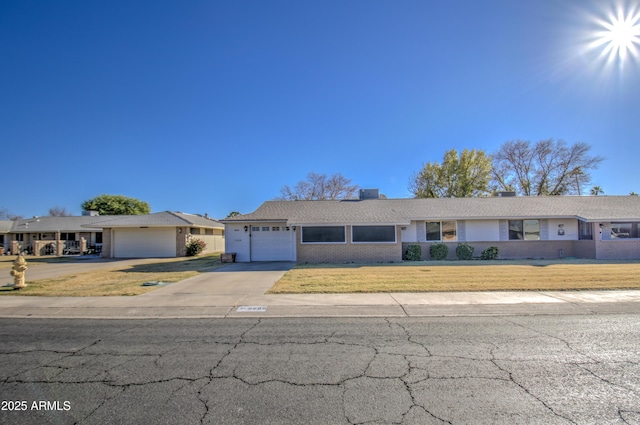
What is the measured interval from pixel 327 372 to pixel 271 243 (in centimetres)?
1692

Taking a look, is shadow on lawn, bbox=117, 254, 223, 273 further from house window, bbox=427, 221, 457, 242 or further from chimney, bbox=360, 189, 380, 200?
house window, bbox=427, 221, 457, 242

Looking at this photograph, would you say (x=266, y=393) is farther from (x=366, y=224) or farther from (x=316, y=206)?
(x=316, y=206)

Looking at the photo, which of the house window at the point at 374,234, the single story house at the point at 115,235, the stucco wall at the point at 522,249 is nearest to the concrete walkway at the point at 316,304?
the house window at the point at 374,234

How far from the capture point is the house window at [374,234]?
1875cm

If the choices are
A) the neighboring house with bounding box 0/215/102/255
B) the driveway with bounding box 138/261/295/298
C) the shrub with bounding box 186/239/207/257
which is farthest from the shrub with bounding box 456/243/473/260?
the neighboring house with bounding box 0/215/102/255

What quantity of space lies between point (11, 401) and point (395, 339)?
16.9ft

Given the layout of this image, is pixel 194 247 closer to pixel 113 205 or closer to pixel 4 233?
pixel 4 233

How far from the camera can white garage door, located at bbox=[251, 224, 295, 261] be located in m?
20.8

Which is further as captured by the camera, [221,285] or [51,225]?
[51,225]

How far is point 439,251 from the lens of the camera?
19359 mm

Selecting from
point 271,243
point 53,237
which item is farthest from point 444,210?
point 53,237

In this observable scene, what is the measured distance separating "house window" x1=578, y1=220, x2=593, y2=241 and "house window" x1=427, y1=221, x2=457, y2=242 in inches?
302

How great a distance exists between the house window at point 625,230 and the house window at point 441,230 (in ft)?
29.5

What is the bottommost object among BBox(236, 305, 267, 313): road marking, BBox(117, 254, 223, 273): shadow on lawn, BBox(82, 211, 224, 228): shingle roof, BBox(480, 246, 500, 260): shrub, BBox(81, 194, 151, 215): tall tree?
BBox(236, 305, 267, 313): road marking
